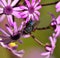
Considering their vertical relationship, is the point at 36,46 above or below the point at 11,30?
above

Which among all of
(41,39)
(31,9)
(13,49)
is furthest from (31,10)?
(41,39)

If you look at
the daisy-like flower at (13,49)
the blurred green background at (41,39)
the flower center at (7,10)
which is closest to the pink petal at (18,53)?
the daisy-like flower at (13,49)

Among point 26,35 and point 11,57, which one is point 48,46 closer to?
point 26,35

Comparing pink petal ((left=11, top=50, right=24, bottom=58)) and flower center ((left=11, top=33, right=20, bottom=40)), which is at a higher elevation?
flower center ((left=11, top=33, right=20, bottom=40))

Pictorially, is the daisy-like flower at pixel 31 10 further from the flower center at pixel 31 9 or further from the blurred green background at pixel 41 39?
the blurred green background at pixel 41 39

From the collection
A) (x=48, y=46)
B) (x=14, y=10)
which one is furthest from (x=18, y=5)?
(x=48, y=46)

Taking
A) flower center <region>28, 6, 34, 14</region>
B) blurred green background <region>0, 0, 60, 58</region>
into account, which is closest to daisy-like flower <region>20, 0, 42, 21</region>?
flower center <region>28, 6, 34, 14</region>

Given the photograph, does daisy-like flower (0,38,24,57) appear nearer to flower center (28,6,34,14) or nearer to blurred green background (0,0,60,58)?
flower center (28,6,34,14)

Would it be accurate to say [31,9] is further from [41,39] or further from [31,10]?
[41,39]
